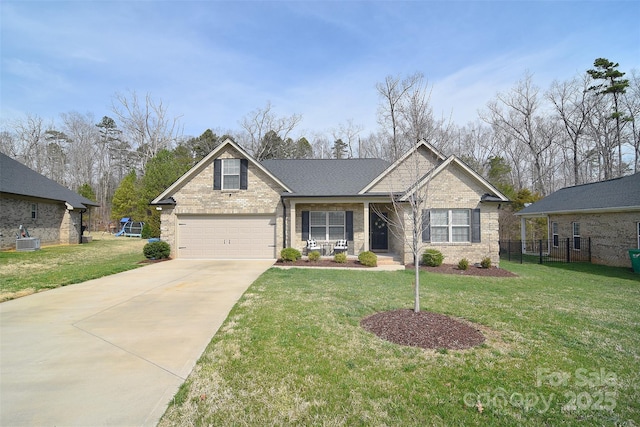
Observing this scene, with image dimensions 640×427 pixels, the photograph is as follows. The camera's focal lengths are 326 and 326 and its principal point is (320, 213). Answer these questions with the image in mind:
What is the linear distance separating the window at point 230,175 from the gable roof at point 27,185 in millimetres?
12408

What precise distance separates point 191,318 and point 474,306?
623cm

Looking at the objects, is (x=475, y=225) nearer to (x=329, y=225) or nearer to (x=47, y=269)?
(x=329, y=225)

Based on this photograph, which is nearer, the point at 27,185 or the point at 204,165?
the point at 204,165

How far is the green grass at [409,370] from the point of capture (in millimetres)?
3293

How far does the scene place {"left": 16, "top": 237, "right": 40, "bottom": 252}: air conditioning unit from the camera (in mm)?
18531

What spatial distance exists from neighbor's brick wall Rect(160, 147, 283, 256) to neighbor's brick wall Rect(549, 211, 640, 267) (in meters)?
16.4

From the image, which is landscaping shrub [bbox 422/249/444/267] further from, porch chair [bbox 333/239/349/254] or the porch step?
porch chair [bbox 333/239/349/254]

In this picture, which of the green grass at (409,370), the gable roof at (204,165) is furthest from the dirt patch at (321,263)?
the green grass at (409,370)

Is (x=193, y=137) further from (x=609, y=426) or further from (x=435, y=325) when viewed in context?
(x=609, y=426)

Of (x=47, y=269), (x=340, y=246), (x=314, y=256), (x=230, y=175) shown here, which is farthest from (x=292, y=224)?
(x=47, y=269)

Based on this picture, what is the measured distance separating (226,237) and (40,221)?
1449 cm

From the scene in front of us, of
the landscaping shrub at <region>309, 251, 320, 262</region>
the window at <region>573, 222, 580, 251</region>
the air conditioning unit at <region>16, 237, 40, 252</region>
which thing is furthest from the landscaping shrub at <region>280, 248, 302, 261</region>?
the window at <region>573, 222, 580, 251</region>

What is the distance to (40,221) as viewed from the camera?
2117 centimetres

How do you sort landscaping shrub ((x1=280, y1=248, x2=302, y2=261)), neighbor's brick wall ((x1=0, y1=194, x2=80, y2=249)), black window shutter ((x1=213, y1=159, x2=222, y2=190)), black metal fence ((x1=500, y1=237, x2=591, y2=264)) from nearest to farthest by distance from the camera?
1. landscaping shrub ((x1=280, y1=248, x2=302, y2=261))
2. black window shutter ((x1=213, y1=159, x2=222, y2=190))
3. black metal fence ((x1=500, y1=237, x2=591, y2=264))
4. neighbor's brick wall ((x1=0, y1=194, x2=80, y2=249))
